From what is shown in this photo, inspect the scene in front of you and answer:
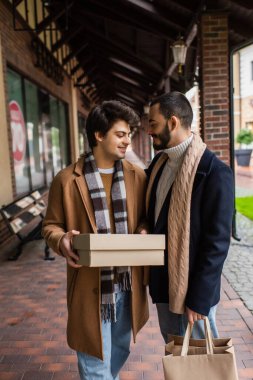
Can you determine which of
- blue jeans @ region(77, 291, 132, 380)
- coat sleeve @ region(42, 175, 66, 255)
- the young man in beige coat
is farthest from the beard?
blue jeans @ region(77, 291, 132, 380)

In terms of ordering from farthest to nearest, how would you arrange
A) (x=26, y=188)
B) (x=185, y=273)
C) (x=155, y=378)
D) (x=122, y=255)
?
(x=26, y=188) < (x=155, y=378) < (x=185, y=273) < (x=122, y=255)

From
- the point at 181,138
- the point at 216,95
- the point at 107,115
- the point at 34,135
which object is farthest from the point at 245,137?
the point at 107,115

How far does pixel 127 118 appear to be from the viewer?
2029 mm

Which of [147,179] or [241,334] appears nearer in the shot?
[147,179]

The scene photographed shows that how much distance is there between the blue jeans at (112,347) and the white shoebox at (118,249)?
1.34 feet

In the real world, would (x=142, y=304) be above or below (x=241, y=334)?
above


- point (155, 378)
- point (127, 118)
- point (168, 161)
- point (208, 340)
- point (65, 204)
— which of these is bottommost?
Answer: point (155, 378)

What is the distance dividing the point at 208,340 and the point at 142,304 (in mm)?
482

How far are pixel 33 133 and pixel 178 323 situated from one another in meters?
7.77

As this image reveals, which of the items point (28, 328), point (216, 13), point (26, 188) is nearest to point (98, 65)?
point (26, 188)

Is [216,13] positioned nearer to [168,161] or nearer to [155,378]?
[168,161]

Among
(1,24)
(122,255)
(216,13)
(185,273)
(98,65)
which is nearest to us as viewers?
(122,255)

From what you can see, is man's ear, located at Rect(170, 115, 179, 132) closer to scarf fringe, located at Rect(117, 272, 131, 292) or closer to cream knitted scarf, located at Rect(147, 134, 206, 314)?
cream knitted scarf, located at Rect(147, 134, 206, 314)

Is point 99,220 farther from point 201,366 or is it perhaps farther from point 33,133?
point 33,133
